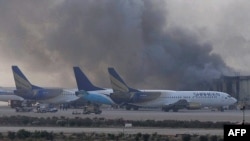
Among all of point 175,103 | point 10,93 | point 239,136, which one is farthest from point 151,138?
point 10,93

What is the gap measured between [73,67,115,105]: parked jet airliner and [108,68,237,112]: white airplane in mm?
4384

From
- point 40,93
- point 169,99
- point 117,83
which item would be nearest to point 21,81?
point 40,93

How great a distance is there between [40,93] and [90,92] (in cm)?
1331

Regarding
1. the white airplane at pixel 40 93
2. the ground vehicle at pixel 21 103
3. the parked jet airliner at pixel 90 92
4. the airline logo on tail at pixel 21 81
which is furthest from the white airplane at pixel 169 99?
the airline logo on tail at pixel 21 81

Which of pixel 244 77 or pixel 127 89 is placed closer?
pixel 127 89

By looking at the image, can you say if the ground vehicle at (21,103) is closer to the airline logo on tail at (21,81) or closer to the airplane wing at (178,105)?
the airline logo on tail at (21,81)

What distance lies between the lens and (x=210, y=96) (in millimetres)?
150375

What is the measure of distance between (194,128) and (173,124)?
16.3ft

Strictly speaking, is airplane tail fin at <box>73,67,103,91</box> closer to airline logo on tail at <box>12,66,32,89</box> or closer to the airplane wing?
airline logo on tail at <box>12,66,32,89</box>

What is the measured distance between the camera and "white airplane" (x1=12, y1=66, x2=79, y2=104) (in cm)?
16900

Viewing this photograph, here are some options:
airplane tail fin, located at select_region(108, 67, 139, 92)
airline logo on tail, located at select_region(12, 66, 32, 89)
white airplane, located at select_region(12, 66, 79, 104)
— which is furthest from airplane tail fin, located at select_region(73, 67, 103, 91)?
airline logo on tail, located at select_region(12, 66, 32, 89)

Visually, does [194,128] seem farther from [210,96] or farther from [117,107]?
[117,107]

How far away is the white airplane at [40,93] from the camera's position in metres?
169

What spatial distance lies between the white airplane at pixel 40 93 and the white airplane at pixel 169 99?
1964 centimetres
